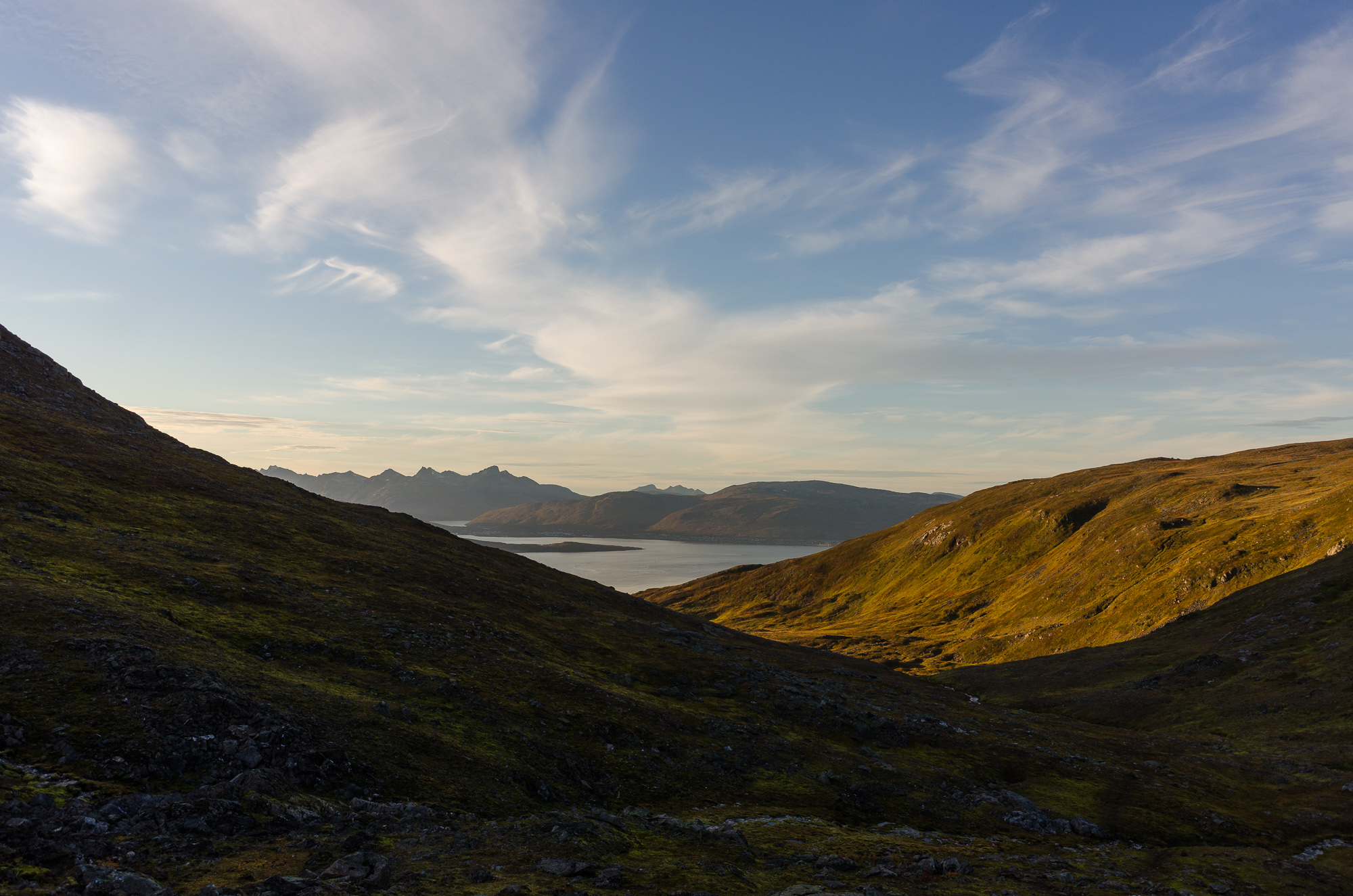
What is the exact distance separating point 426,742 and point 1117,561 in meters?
151

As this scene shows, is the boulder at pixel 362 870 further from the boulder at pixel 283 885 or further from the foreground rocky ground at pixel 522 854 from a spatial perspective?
the boulder at pixel 283 885

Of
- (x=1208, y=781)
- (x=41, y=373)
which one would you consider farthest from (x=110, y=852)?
(x=41, y=373)

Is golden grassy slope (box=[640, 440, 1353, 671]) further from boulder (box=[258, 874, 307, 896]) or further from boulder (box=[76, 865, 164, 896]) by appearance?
boulder (box=[76, 865, 164, 896])

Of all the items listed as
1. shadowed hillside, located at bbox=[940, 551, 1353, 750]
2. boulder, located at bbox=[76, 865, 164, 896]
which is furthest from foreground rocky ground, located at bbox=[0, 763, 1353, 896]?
shadowed hillside, located at bbox=[940, 551, 1353, 750]

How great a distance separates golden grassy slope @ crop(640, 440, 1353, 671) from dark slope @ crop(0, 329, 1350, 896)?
6136 cm

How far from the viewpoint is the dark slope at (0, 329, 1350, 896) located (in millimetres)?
20094

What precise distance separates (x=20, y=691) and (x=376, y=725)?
488 inches

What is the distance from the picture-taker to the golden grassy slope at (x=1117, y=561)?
109 metres

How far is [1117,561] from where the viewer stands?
448ft

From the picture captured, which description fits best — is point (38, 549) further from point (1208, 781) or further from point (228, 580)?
point (1208, 781)

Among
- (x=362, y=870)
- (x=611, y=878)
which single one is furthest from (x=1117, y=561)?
(x=362, y=870)

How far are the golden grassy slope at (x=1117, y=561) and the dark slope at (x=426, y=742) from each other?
201 feet

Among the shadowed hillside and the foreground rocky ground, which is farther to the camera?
the shadowed hillside

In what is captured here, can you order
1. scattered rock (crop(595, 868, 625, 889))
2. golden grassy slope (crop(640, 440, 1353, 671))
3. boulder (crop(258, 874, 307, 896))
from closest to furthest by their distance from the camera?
boulder (crop(258, 874, 307, 896))
scattered rock (crop(595, 868, 625, 889))
golden grassy slope (crop(640, 440, 1353, 671))
